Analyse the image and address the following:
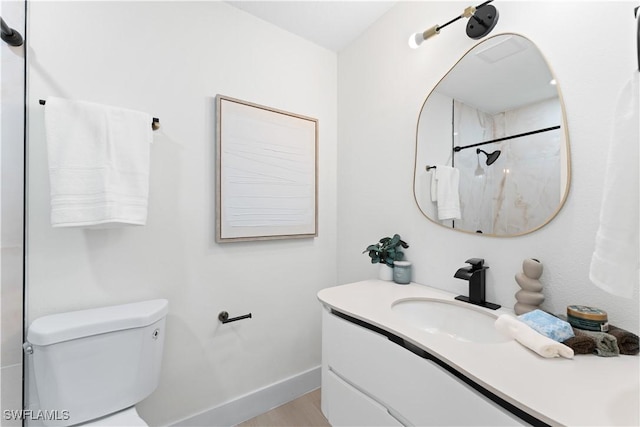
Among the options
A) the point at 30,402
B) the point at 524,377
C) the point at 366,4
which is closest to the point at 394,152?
the point at 366,4

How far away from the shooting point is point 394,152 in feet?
5.07

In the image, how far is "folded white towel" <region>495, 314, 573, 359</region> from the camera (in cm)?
69

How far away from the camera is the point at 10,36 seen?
904 mm

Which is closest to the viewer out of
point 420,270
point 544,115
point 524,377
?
Result: point 524,377

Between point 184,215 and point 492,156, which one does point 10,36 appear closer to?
point 184,215

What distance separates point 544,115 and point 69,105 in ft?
5.76

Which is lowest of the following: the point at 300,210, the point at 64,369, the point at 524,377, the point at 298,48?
the point at 64,369

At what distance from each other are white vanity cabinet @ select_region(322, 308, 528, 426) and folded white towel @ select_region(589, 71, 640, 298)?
35cm

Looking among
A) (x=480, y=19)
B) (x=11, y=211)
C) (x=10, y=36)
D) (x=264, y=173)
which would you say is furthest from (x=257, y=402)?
(x=480, y=19)

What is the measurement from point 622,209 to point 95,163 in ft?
5.13

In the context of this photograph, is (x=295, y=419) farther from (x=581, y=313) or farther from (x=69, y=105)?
(x=69, y=105)

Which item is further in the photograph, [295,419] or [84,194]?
[295,419]

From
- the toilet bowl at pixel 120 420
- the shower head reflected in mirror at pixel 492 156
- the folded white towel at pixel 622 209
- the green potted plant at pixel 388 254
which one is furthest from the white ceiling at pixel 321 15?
the toilet bowl at pixel 120 420

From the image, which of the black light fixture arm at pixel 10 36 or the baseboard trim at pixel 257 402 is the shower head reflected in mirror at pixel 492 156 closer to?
the baseboard trim at pixel 257 402
